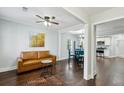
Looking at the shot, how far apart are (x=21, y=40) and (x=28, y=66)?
1.64 metres

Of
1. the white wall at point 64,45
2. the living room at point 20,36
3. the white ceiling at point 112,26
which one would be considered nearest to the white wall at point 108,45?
the white ceiling at point 112,26

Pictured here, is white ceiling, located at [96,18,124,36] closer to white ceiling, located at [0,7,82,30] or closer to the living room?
the living room

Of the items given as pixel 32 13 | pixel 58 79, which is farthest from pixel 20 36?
pixel 58 79

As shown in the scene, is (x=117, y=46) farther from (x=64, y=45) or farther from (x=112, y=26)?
(x=64, y=45)

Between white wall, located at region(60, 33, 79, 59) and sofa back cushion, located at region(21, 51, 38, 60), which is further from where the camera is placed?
white wall, located at region(60, 33, 79, 59)

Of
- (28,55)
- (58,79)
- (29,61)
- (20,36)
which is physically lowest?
(58,79)

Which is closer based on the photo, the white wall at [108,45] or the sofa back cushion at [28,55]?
the sofa back cushion at [28,55]

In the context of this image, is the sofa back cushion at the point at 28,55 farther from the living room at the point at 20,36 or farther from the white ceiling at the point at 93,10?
the white ceiling at the point at 93,10

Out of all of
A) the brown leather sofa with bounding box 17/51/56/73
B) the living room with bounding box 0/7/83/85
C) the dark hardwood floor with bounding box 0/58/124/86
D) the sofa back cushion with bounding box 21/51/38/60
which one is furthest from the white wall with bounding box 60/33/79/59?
the dark hardwood floor with bounding box 0/58/124/86

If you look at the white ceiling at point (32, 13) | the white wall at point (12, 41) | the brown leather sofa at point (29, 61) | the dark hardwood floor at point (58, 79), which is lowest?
the dark hardwood floor at point (58, 79)

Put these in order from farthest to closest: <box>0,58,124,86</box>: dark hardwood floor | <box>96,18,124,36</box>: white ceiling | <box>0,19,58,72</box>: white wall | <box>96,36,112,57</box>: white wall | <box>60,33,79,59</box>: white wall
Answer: <box>96,36,112,57</box>: white wall → <box>60,33,79,59</box>: white wall → <box>96,18,124,36</box>: white ceiling → <box>0,19,58,72</box>: white wall → <box>0,58,124,86</box>: dark hardwood floor

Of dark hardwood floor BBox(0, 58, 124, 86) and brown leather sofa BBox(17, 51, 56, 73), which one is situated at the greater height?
brown leather sofa BBox(17, 51, 56, 73)
